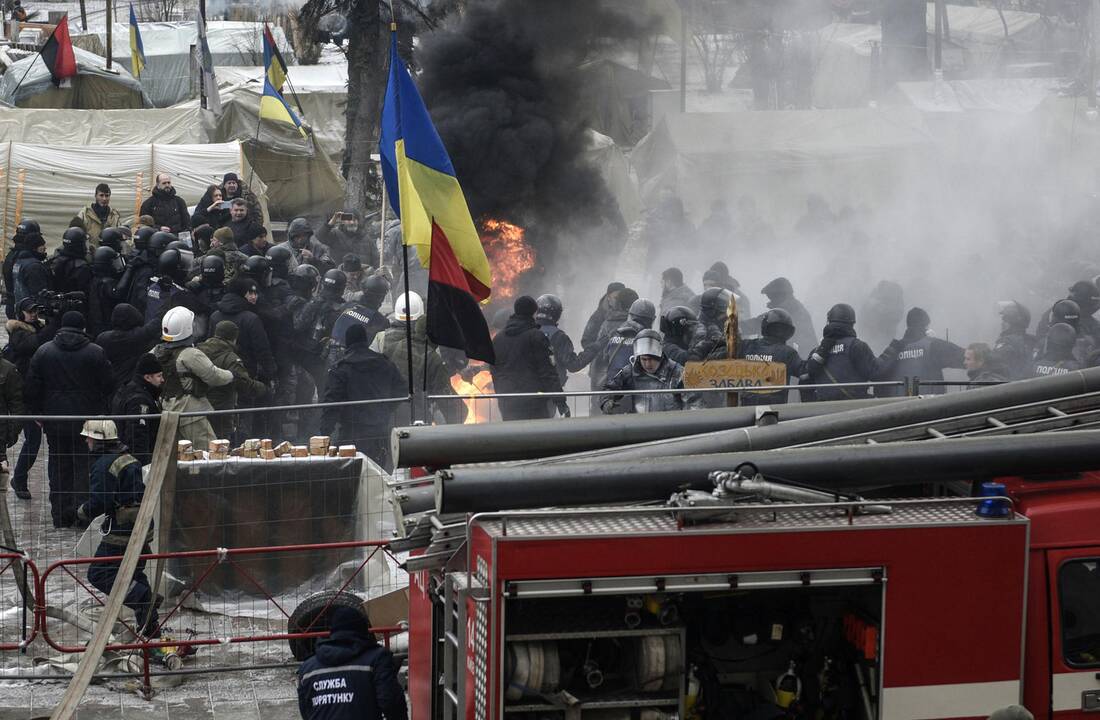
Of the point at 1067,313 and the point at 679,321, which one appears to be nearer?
the point at 679,321

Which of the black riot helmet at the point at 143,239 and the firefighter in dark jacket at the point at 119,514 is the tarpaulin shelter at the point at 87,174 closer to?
the black riot helmet at the point at 143,239

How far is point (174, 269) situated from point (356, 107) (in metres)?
12.5

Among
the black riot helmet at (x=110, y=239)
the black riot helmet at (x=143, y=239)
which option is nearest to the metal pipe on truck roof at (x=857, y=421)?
the black riot helmet at (x=143, y=239)

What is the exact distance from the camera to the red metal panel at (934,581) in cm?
549

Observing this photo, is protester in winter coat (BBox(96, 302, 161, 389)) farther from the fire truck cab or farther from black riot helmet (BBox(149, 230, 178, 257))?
the fire truck cab

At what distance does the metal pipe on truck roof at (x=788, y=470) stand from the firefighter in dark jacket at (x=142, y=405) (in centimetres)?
402

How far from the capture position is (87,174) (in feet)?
68.1

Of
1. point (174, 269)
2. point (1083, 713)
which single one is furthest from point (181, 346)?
point (1083, 713)

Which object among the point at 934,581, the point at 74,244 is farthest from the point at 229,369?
the point at 934,581

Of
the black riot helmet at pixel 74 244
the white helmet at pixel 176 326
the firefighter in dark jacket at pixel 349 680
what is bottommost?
the firefighter in dark jacket at pixel 349 680

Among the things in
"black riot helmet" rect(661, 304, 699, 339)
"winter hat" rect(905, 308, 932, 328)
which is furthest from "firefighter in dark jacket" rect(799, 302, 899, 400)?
"black riot helmet" rect(661, 304, 699, 339)

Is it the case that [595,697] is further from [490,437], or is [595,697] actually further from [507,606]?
[490,437]

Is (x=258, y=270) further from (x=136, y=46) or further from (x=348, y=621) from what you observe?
(x=136, y=46)

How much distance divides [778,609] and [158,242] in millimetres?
10401
